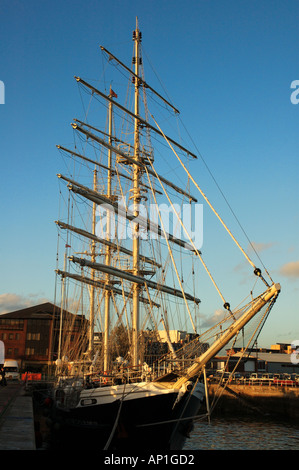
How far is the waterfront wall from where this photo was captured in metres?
48.5

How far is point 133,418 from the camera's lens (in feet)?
72.9

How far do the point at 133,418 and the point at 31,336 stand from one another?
230ft

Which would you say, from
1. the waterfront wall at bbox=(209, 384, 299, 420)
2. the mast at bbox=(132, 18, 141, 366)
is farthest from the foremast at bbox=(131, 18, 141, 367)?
the waterfront wall at bbox=(209, 384, 299, 420)

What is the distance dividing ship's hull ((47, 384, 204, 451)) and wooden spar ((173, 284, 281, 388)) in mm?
823

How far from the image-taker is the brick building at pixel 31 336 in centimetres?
8556

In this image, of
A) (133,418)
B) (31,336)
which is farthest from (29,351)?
(133,418)

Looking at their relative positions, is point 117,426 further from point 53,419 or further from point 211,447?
point 211,447

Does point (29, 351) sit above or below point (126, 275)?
below

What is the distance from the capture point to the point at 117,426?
2267 centimetres

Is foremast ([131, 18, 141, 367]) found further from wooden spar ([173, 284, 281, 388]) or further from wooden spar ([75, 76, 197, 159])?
wooden spar ([173, 284, 281, 388])

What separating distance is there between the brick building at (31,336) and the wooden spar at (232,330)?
65335mm

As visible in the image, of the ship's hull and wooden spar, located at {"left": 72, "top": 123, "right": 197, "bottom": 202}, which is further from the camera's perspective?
wooden spar, located at {"left": 72, "top": 123, "right": 197, "bottom": 202}

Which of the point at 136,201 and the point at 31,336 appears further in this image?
the point at 31,336

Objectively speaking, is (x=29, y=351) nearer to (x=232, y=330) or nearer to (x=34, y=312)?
(x=34, y=312)
